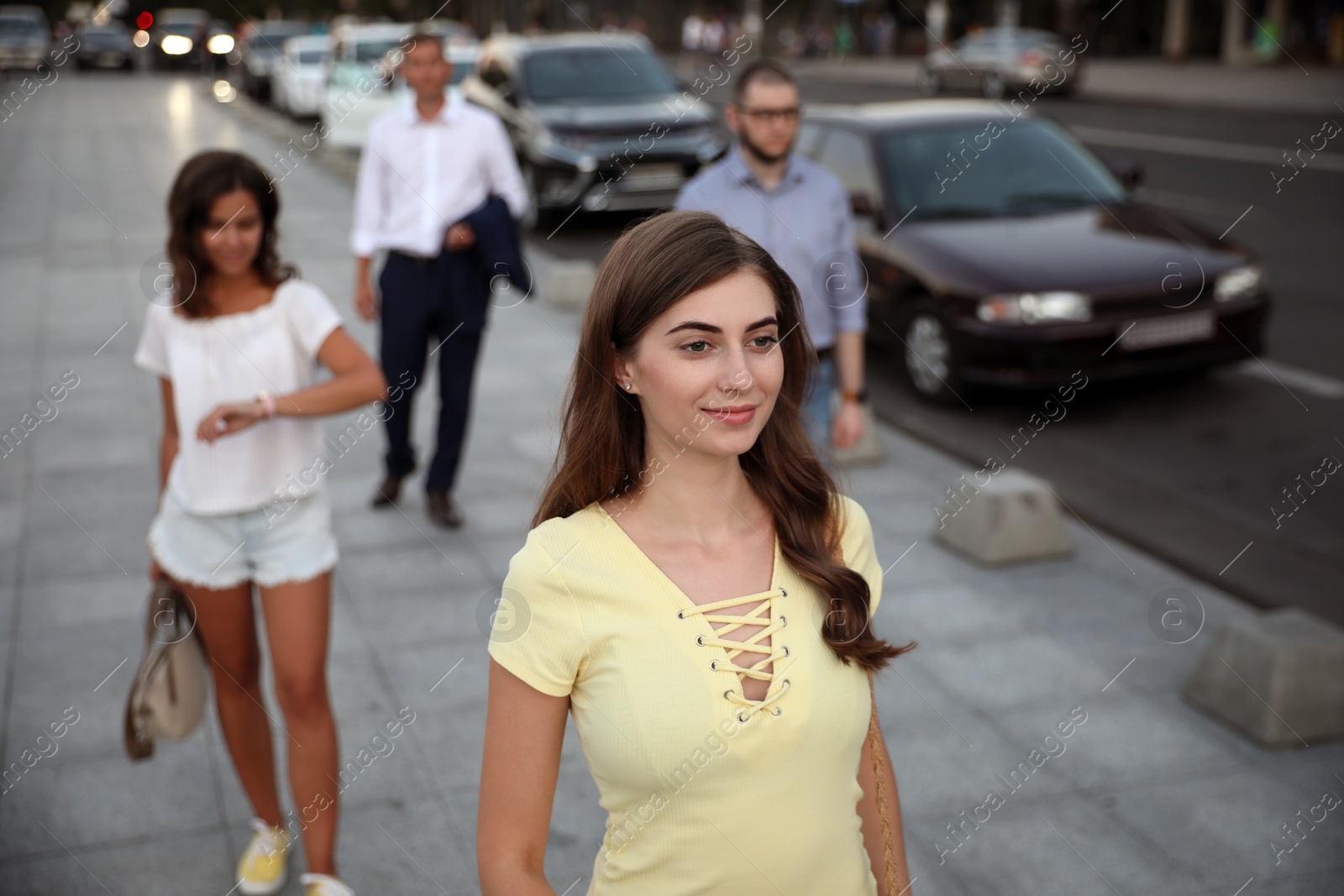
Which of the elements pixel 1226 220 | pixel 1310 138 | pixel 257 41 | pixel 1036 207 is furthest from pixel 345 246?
pixel 257 41

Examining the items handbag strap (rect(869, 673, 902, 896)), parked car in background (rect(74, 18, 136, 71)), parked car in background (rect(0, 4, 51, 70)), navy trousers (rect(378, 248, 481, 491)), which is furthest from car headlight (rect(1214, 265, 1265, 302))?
parked car in background (rect(74, 18, 136, 71))

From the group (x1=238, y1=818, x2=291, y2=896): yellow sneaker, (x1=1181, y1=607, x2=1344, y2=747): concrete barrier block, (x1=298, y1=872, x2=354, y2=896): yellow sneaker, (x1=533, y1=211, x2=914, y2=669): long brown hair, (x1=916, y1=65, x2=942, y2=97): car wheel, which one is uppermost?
(x1=533, y1=211, x2=914, y2=669): long brown hair

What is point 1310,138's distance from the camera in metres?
22.5

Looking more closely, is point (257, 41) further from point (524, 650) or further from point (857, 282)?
point (524, 650)

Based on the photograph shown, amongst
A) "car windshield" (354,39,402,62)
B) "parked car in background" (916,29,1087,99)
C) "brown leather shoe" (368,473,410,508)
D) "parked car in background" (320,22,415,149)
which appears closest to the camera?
"brown leather shoe" (368,473,410,508)

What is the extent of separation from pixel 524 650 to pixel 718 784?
1.07 ft

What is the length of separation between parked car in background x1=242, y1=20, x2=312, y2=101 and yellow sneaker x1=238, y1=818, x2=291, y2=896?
32.5 meters

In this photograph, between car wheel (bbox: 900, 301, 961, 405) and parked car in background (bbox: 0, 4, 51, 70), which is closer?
car wheel (bbox: 900, 301, 961, 405)

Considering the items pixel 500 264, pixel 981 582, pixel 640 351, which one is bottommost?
pixel 981 582

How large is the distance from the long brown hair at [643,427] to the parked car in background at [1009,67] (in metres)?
29.6

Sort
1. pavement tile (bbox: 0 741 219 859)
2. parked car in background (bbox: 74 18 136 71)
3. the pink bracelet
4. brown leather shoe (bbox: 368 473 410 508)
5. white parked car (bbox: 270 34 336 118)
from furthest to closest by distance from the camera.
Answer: parked car in background (bbox: 74 18 136 71)
white parked car (bbox: 270 34 336 118)
brown leather shoe (bbox: 368 473 410 508)
pavement tile (bbox: 0 741 219 859)
the pink bracelet

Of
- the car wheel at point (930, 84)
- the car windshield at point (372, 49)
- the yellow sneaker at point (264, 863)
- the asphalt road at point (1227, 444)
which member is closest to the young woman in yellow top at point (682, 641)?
the yellow sneaker at point (264, 863)

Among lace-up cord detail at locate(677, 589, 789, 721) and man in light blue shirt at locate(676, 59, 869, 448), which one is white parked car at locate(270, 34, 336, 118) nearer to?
man in light blue shirt at locate(676, 59, 869, 448)

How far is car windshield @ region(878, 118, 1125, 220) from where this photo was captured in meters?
8.80
